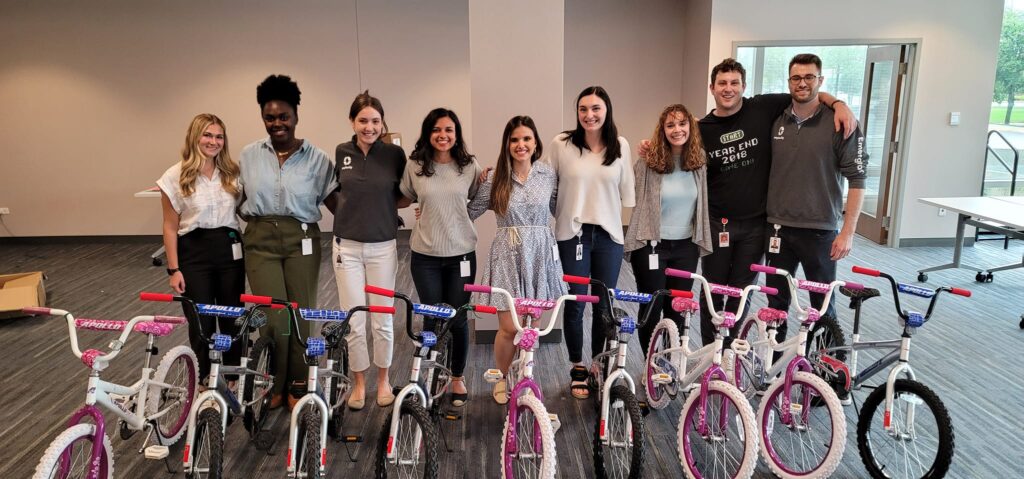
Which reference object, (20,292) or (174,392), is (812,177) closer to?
(174,392)

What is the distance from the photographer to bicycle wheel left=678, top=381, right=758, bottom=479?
2.33 metres

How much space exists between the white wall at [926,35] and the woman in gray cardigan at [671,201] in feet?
10.8

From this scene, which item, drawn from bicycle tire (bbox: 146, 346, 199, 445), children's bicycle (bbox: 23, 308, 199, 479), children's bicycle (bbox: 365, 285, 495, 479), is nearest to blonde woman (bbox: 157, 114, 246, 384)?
bicycle tire (bbox: 146, 346, 199, 445)

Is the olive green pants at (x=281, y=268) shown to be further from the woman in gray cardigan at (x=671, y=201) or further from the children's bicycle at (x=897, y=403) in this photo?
the children's bicycle at (x=897, y=403)

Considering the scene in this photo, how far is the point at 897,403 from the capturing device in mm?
2488

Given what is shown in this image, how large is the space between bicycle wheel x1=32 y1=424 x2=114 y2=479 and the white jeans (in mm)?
1078

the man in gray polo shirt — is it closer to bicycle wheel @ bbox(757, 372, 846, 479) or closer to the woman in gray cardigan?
the woman in gray cardigan

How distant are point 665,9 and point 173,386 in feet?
18.9

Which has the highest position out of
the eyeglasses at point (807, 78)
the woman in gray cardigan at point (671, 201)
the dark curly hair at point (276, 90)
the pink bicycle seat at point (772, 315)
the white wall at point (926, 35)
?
the white wall at point (926, 35)

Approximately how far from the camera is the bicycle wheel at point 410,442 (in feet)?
7.38

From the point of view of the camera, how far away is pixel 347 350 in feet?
10.2

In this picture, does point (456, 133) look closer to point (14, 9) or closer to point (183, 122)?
point (183, 122)

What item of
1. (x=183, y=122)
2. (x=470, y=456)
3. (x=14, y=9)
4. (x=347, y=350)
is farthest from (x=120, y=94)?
(x=470, y=456)

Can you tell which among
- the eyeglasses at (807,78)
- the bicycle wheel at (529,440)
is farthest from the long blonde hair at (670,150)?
the bicycle wheel at (529,440)
